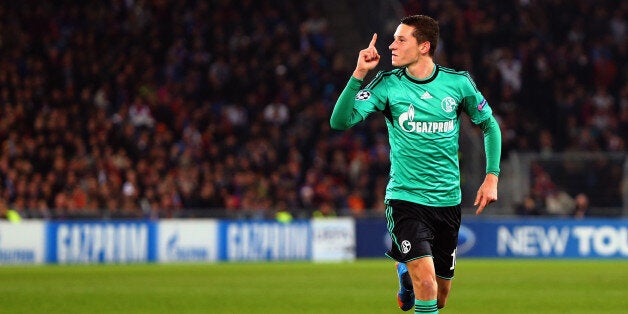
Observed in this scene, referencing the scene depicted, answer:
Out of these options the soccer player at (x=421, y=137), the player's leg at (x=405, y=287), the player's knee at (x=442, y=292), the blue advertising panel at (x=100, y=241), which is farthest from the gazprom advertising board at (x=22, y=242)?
the soccer player at (x=421, y=137)

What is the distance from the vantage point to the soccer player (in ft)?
25.3

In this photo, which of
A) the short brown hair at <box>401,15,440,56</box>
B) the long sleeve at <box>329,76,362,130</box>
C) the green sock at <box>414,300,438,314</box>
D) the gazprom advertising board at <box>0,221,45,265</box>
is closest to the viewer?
the long sleeve at <box>329,76,362,130</box>

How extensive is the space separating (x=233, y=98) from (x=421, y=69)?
68.2ft

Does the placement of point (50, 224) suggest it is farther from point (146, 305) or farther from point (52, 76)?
point (146, 305)

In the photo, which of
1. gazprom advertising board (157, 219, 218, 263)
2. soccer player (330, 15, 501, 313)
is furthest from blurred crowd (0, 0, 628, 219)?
soccer player (330, 15, 501, 313)

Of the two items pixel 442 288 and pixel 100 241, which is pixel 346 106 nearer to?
pixel 442 288

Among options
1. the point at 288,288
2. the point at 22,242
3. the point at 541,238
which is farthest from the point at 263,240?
the point at 288,288

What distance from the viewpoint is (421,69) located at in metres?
7.85

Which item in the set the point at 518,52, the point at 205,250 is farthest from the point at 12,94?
the point at 518,52

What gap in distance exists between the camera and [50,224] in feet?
75.7

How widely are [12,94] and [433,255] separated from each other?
64.1 ft

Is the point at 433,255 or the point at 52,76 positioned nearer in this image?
the point at 433,255

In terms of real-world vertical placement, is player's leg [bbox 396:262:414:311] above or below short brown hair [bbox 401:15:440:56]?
below

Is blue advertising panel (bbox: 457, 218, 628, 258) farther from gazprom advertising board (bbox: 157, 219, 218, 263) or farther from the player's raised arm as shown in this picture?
the player's raised arm
